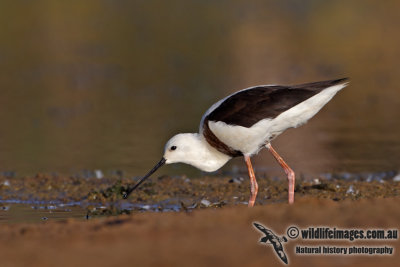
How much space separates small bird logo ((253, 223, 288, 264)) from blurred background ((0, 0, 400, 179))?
6382mm

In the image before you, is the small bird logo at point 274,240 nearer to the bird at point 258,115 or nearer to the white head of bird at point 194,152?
the bird at point 258,115

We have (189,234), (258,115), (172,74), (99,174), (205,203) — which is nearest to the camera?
(189,234)

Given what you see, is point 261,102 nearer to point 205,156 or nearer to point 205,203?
point 205,156

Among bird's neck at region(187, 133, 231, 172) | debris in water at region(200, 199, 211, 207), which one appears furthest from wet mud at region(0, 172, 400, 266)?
bird's neck at region(187, 133, 231, 172)

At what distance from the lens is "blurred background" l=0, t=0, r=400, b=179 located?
15172mm

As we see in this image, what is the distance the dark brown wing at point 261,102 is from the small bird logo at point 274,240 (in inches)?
96.9

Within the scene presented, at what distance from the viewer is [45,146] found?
53.3 ft

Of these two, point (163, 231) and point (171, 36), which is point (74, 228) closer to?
point (163, 231)

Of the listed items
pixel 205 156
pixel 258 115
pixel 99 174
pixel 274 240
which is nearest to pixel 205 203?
pixel 205 156

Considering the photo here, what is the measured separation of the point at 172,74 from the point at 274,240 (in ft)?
61.6

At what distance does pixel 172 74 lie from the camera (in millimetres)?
25250

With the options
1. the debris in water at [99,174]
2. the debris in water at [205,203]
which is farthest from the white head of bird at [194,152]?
the debris in water at [99,174]

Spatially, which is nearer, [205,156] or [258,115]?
[258,115]

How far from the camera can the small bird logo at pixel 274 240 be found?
6383 mm
